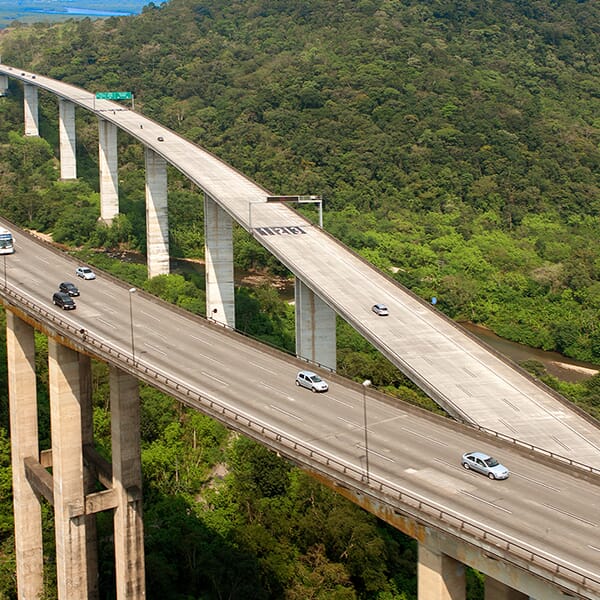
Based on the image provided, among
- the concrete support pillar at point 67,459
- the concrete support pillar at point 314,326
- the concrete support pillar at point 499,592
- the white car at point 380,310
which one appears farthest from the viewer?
the concrete support pillar at point 314,326


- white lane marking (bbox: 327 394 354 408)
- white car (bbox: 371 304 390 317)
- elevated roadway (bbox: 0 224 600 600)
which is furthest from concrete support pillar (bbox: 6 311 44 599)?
white car (bbox: 371 304 390 317)

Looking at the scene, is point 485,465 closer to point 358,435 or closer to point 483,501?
point 483,501

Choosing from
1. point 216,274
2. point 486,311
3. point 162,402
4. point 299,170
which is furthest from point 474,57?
point 162,402

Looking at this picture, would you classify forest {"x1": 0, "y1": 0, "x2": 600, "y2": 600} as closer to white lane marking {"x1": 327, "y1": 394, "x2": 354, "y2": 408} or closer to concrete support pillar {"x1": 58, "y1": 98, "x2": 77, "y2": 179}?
concrete support pillar {"x1": 58, "y1": 98, "x2": 77, "y2": 179}

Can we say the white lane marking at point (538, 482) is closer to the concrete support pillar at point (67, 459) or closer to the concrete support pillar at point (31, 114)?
the concrete support pillar at point (67, 459)

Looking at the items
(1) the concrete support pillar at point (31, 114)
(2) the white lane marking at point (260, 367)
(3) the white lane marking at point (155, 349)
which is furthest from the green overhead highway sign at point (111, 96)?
(2) the white lane marking at point (260, 367)

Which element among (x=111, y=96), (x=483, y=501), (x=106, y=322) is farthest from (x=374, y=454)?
(x=111, y=96)
